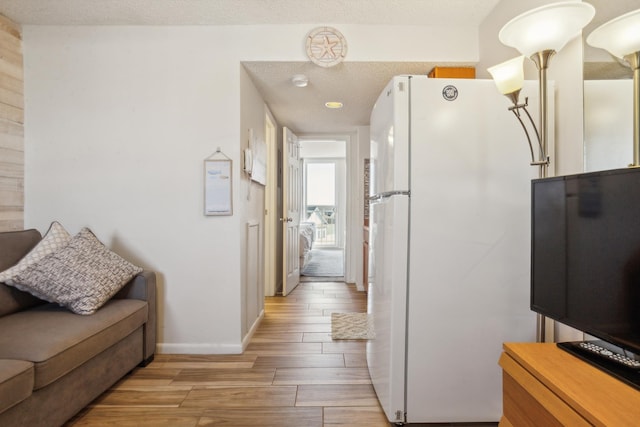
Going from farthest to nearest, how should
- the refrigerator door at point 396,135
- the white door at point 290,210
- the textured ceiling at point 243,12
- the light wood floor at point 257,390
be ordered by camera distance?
1. the white door at point 290,210
2. the textured ceiling at point 243,12
3. the light wood floor at point 257,390
4. the refrigerator door at point 396,135

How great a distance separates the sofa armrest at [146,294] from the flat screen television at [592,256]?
7.25ft

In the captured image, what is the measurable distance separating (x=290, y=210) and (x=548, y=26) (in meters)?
3.49

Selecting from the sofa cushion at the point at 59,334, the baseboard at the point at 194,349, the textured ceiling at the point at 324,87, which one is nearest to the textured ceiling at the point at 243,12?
the textured ceiling at the point at 324,87

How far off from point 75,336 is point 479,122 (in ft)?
7.18

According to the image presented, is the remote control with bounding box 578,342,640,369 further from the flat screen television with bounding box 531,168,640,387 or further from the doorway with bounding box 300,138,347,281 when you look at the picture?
the doorway with bounding box 300,138,347,281

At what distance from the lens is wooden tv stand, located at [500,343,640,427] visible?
755 millimetres

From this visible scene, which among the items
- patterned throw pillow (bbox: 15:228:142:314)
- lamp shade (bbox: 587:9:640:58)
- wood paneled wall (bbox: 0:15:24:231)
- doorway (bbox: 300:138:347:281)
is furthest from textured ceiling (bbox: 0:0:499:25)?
doorway (bbox: 300:138:347:281)

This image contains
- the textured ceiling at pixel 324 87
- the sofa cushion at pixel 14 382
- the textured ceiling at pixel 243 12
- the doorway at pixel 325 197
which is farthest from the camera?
the doorway at pixel 325 197

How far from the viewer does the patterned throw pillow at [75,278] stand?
182cm

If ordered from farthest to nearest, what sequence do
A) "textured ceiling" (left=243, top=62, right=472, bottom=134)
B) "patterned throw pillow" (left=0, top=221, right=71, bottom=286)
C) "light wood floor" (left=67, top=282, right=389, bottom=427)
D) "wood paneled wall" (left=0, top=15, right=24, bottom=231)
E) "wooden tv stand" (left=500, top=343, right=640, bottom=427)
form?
"textured ceiling" (left=243, top=62, right=472, bottom=134) → "wood paneled wall" (left=0, top=15, right=24, bottom=231) → "patterned throw pillow" (left=0, top=221, right=71, bottom=286) → "light wood floor" (left=67, top=282, right=389, bottom=427) → "wooden tv stand" (left=500, top=343, right=640, bottom=427)

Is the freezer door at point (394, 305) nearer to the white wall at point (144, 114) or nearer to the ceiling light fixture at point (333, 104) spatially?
the white wall at point (144, 114)

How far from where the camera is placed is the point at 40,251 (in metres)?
1.99

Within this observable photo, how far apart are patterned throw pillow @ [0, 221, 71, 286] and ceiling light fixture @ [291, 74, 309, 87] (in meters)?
1.97

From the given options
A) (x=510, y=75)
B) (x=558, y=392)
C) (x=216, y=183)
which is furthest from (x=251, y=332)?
(x=510, y=75)
